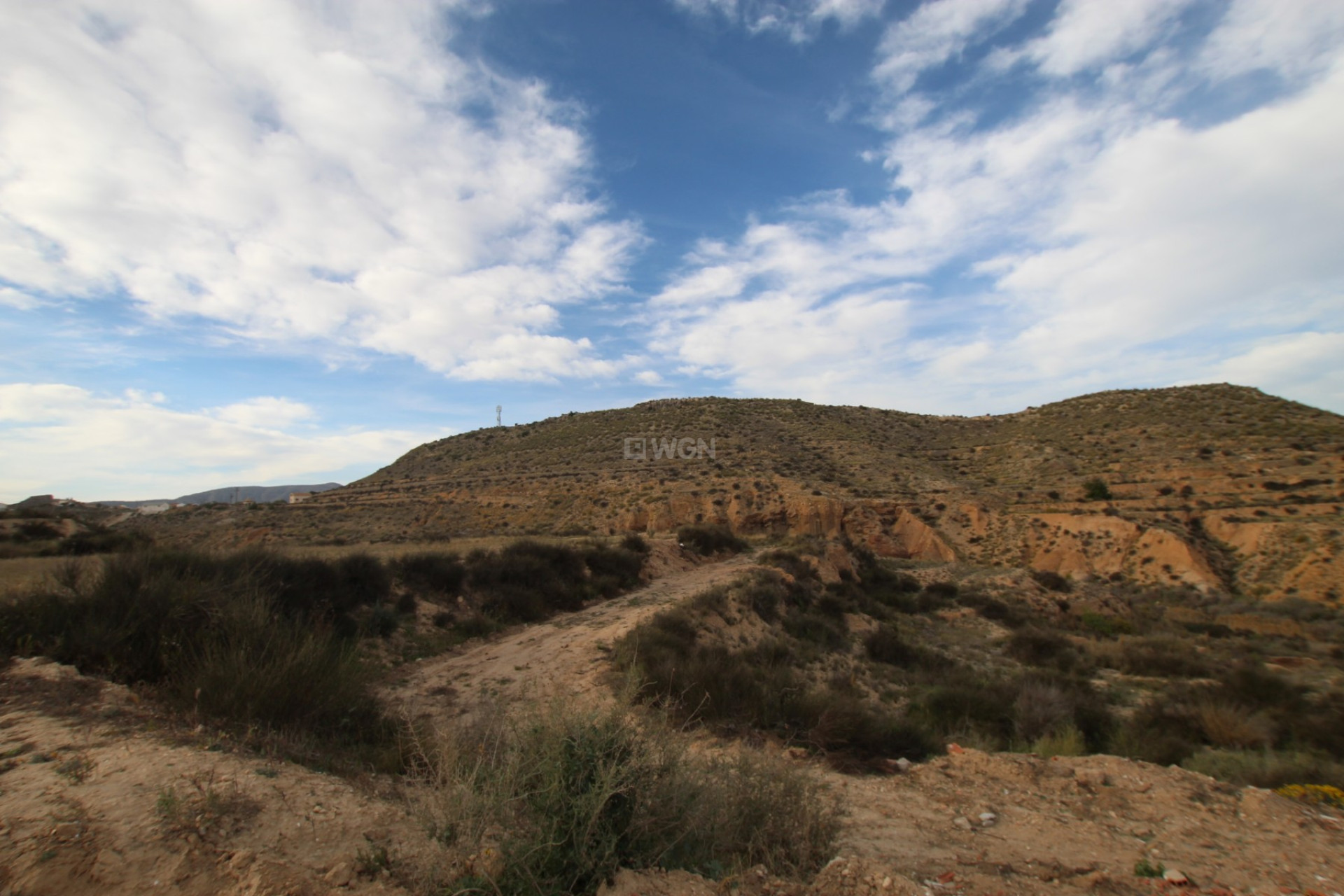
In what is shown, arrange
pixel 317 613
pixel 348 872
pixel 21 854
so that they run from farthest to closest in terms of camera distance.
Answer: pixel 317 613 → pixel 348 872 → pixel 21 854

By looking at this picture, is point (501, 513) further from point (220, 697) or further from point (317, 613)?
point (220, 697)

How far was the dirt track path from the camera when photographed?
29.2 feet

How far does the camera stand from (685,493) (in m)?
36.4

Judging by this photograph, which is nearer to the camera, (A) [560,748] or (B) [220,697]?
(A) [560,748]

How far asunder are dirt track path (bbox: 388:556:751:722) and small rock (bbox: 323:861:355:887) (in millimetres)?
2840

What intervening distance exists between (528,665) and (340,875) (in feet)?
23.8

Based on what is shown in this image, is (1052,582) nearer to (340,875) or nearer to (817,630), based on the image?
(817,630)

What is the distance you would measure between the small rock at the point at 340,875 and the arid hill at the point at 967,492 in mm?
27109

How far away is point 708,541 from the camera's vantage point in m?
26.2

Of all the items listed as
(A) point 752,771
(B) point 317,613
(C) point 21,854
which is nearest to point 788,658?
(A) point 752,771

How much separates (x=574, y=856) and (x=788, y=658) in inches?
381

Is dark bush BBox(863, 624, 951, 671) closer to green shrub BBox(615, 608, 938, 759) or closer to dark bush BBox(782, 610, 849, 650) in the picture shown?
dark bush BBox(782, 610, 849, 650)

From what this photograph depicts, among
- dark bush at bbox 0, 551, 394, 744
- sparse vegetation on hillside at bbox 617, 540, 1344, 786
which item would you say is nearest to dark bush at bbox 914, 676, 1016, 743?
sparse vegetation on hillside at bbox 617, 540, 1344, 786

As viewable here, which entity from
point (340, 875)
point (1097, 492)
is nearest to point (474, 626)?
point (340, 875)
